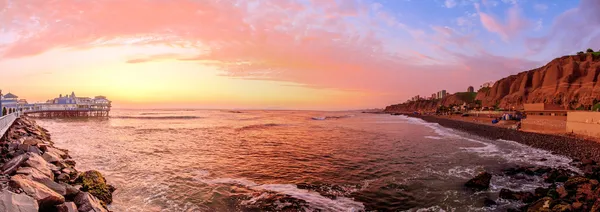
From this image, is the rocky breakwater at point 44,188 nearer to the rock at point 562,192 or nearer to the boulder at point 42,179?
the boulder at point 42,179

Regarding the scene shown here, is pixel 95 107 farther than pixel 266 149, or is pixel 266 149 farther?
pixel 95 107

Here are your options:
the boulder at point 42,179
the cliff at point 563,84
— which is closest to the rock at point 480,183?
the boulder at point 42,179

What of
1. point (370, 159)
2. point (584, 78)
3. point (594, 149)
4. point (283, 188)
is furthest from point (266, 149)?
point (584, 78)

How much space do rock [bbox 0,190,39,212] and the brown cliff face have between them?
76375 millimetres

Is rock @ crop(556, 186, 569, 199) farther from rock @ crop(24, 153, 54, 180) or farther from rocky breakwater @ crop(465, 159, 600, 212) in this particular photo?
rock @ crop(24, 153, 54, 180)

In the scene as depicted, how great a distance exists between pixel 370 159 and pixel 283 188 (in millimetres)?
9136

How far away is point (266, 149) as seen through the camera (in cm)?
2527

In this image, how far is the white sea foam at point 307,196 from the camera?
410 inches

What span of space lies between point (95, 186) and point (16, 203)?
17.7ft

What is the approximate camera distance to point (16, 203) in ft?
19.3

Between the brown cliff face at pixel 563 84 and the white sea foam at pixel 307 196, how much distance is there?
6756 centimetres

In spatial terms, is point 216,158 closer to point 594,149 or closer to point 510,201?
point 510,201

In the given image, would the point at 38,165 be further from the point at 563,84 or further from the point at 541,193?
the point at 563,84

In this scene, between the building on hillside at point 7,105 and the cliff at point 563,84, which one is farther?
the cliff at point 563,84
